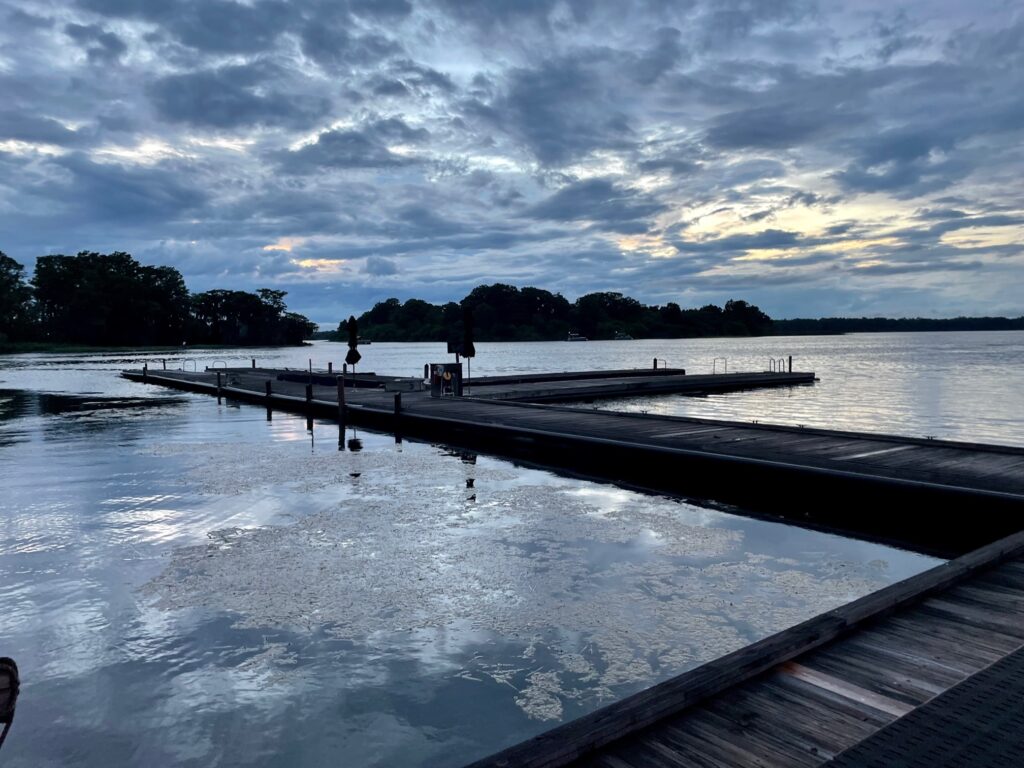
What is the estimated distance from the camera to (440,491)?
15789 mm

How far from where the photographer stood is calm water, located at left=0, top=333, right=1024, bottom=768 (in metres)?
6.38

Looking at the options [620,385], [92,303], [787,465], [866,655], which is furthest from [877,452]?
[92,303]

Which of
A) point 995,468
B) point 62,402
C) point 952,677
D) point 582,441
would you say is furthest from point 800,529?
point 62,402

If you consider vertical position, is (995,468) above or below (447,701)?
above

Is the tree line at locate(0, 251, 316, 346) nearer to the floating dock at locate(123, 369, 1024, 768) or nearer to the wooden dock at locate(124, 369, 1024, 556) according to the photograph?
the wooden dock at locate(124, 369, 1024, 556)

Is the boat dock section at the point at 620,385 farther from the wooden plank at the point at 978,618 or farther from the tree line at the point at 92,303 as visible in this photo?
the tree line at the point at 92,303

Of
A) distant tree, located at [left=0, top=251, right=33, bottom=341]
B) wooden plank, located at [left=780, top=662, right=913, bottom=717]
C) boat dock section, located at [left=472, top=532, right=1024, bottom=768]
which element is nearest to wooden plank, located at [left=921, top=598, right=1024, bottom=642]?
boat dock section, located at [left=472, top=532, right=1024, bottom=768]

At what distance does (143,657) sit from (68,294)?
589 feet

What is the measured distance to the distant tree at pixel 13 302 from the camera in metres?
151

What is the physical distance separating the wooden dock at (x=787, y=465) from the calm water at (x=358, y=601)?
779mm

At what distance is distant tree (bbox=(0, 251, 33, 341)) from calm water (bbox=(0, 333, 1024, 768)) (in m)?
164

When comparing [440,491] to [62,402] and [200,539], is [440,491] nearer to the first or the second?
[200,539]

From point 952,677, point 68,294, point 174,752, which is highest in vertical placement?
point 68,294

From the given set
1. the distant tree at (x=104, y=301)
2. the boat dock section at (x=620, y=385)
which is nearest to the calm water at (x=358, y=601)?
the boat dock section at (x=620, y=385)
